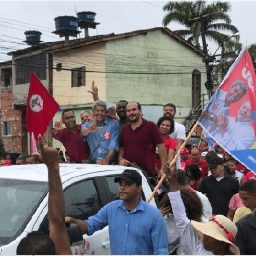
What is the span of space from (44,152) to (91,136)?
3.78m

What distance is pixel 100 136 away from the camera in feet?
23.1

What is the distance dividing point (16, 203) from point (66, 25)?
3369cm

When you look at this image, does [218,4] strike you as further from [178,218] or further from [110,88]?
[178,218]

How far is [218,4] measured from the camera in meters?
40.1

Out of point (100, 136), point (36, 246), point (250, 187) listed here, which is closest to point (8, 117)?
point (100, 136)

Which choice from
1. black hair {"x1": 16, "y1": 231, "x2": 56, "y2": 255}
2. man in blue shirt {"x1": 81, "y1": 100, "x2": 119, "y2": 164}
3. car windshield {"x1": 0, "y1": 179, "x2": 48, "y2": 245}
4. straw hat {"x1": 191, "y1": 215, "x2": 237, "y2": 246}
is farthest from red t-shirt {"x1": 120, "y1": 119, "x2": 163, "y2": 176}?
black hair {"x1": 16, "y1": 231, "x2": 56, "y2": 255}

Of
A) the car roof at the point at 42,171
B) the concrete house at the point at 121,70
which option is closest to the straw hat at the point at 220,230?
the car roof at the point at 42,171

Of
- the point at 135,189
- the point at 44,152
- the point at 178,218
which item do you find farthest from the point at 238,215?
the point at 44,152

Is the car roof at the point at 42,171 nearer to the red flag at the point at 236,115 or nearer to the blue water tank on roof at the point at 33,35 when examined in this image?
the red flag at the point at 236,115

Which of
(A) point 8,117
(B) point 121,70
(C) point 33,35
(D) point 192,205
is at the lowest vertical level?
(A) point 8,117

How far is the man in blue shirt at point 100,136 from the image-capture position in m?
6.99

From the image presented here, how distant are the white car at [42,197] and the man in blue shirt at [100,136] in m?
1.34

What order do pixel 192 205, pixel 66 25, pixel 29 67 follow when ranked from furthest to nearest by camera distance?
pixel 66 25 → pixel 29 67 → pixel 192 205

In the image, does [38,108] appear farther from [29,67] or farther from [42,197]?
[29,67]
